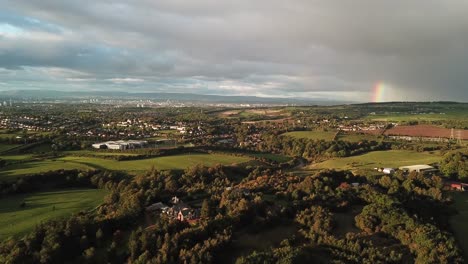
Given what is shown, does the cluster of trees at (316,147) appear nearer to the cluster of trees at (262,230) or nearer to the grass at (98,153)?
the grass at (98,153)

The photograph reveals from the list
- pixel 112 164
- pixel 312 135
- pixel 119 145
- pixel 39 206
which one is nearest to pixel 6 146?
pixel 119 145

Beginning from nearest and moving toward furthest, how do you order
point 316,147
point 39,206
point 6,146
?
point 39,206 < point 6,146 < point 316,147

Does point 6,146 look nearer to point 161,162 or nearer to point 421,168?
point 161,162

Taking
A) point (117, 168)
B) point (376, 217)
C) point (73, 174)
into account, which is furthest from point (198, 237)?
point (117, 168)

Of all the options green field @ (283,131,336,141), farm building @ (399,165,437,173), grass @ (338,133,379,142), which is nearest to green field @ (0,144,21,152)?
green field @ (283,131,336,141)

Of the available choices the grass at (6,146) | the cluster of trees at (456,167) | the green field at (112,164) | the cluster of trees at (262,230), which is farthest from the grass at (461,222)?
the grass at (6,146)

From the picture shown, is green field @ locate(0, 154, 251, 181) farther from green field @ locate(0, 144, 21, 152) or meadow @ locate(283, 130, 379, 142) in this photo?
meadow @ locate(283, 130, 379, 142)
